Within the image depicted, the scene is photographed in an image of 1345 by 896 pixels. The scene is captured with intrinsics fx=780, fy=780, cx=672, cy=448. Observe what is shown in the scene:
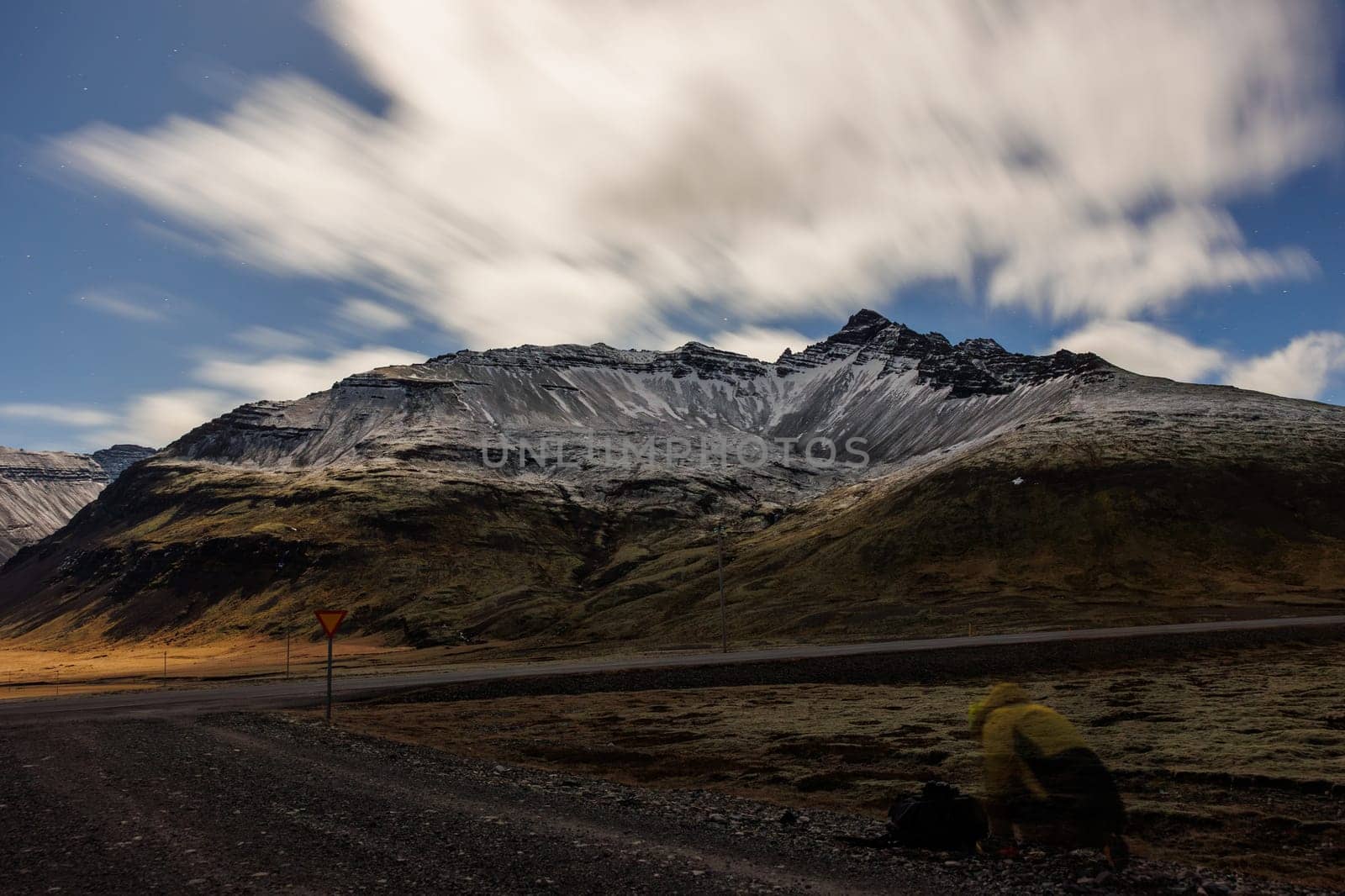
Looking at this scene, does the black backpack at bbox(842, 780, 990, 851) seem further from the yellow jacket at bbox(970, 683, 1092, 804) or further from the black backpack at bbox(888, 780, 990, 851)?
the yellow jacket at bbox(970, 683, 1092, 804)

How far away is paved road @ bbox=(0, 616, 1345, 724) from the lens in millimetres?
30359

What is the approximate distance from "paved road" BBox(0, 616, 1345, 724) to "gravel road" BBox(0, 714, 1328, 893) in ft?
51.5

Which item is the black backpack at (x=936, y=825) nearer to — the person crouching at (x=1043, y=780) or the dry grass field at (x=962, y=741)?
the person crouching at (x=1043, y=780)

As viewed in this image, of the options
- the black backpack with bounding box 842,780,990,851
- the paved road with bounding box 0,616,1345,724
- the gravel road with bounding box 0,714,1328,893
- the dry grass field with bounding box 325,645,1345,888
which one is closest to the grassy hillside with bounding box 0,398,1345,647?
the paved road with bounding box 0,616,1345,724

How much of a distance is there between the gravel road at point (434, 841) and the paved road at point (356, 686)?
51.5 feet

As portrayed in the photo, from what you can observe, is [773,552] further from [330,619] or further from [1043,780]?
[1043,780]

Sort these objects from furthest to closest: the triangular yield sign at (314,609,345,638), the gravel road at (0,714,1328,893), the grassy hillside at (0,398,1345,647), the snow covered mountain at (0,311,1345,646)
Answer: the snow covered mountain at (0,311,1345,646), the grassy hillside at (0,398,1345,647), the triangular yield sign at (314,609,345,638), the gravel road at (0,714,1328,893)

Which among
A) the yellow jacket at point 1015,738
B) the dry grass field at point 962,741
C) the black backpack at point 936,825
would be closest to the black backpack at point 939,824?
the black backpack at point 936,825

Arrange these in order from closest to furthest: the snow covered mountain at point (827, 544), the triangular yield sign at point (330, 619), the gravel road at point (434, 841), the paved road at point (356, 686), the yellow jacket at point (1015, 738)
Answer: the gravel road at point (434, 841) → the yellow jacket at point (1015, 738) → the triangular yield sign at point (330, 619) → the paved road at point (356, 686) → the snow covered mountain at point (827, 544)

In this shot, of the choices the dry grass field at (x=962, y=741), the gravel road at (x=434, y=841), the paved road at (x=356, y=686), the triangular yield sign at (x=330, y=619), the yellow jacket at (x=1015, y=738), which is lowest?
the paved road at (x=356, y=686)

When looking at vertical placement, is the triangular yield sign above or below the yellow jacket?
above

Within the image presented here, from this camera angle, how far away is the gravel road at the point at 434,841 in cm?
866

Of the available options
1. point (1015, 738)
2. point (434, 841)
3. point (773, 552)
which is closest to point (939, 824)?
point (1015, 738)

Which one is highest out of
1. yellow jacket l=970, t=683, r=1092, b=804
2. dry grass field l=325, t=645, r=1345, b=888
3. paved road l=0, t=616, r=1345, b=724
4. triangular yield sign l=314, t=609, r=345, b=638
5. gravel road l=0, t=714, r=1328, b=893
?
triangular yield sign l=314, t=609, r=345, b=638
